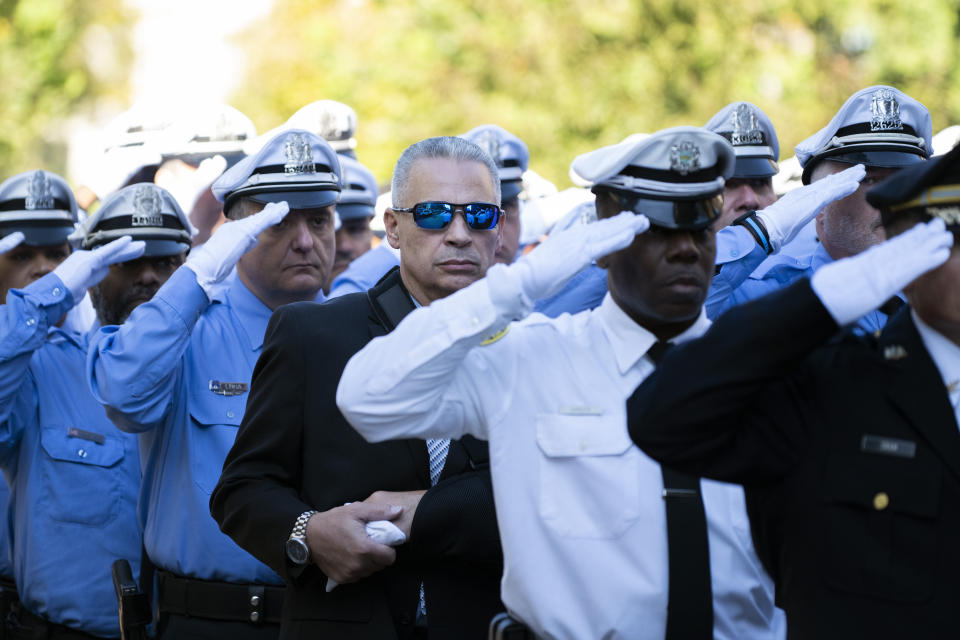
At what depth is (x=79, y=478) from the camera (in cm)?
500

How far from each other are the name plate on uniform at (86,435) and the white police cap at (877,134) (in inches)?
108

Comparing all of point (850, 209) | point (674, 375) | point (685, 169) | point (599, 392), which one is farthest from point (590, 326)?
point (850, 209)

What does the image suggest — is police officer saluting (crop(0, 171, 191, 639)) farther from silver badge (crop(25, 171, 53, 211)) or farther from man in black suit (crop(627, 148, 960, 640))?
man in black suit (crop(627, 148, 960, 640))

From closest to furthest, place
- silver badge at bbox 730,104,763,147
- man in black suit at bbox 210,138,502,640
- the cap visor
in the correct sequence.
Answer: man in black suit at bbox 210,138,502,640 < the cap visor < silver badge at bbox 730,104,763,147

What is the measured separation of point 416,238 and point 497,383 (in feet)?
3.08

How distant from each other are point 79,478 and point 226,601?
1109mm

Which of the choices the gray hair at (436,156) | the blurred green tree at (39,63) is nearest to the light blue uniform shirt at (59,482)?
the gray hair at (436,156)

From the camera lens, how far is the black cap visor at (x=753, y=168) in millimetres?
5191

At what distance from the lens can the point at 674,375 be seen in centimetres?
251

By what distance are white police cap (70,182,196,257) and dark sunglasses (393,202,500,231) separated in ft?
5.78

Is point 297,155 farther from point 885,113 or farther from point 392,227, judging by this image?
point 885,113

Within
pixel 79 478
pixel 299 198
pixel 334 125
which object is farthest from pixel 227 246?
pixel 334 125

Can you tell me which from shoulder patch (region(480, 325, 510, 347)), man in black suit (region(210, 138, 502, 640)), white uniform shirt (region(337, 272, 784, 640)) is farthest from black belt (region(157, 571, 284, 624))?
shoulder patch (region(480, 325, 510, 347))

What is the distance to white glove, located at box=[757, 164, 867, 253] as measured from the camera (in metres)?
3.94
